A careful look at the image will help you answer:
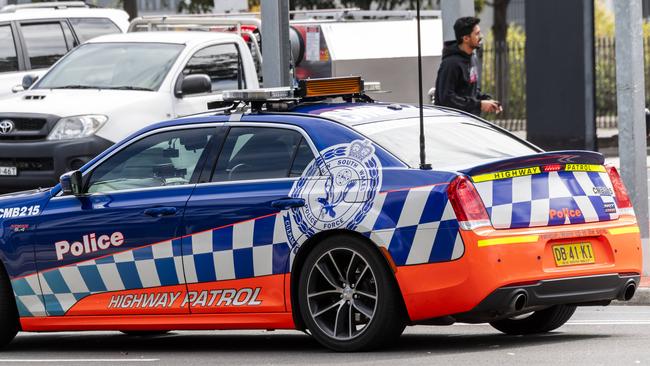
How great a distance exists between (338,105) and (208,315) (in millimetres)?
1465

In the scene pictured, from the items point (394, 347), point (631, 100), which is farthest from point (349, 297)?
point (631, 100)

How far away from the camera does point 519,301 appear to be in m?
8.23

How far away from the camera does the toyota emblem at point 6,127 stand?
1468cm

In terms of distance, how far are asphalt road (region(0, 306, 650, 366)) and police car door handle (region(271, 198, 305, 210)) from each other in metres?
0.82

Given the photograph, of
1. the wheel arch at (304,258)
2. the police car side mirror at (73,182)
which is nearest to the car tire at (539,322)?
the wheel arch at (304,258)

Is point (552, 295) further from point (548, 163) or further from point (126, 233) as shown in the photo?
point (126, 233)

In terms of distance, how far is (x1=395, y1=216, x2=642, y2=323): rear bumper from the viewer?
26.6ft

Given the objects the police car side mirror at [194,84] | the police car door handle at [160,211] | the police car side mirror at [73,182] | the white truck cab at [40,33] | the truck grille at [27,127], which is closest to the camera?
the police car door handle at [160,211]

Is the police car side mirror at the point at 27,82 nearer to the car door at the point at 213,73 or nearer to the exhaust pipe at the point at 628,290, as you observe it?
the car door at the point at 213,73

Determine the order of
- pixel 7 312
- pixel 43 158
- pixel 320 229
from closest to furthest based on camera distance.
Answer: pixel 320 229, pixel 7 312, pixel 43 158

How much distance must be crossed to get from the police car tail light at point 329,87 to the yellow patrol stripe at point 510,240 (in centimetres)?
173

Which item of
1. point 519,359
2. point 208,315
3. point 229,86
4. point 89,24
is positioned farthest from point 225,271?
point 89,24

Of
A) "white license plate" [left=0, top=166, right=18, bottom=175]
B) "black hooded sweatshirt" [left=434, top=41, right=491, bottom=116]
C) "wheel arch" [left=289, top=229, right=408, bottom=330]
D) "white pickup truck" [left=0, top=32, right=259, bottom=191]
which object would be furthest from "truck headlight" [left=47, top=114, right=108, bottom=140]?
"wheel arch" [left=289, top=229, right=408, bottom=330]

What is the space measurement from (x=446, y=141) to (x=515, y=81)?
23.9 m
